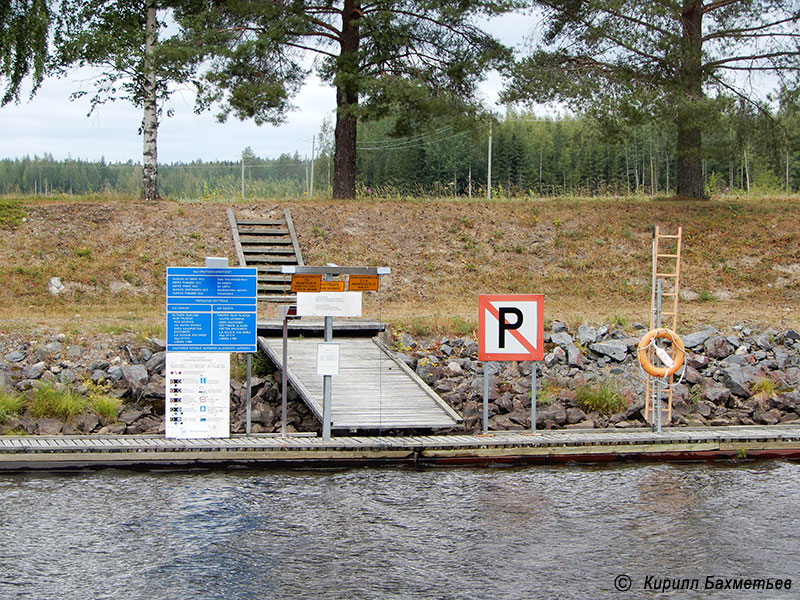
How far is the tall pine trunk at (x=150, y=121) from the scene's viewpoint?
27.7m

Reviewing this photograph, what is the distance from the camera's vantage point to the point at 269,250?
24.8 metres

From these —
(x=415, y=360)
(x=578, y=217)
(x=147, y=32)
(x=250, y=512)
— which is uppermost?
(x=147, y=32)

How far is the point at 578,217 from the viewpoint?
2827 centimetres

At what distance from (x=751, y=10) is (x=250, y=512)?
71.0ft

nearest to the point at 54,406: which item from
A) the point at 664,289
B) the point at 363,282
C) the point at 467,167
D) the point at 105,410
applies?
the point at 105,410

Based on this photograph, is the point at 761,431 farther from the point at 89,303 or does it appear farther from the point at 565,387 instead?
the point at 89,303

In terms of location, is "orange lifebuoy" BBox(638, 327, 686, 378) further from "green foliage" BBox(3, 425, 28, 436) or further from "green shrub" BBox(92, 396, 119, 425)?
"green foliage" BBox(3, 425, 28, 436)

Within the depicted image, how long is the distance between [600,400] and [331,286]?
5.53 metres

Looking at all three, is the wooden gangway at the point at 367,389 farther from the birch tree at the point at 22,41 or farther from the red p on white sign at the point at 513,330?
the birch tree at the point at 22,41

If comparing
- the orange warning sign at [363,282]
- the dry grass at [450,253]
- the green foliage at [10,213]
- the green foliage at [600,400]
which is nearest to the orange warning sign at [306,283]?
the orange warning sign at [363,282]

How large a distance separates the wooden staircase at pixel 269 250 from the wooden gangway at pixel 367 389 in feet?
10.6

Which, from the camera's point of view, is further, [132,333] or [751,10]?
[751,10]

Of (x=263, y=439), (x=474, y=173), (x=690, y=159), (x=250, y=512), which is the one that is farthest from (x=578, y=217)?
(x=474, y=173)

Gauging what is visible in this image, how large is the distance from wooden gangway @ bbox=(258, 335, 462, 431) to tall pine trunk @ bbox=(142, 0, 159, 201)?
10827 millimetres
